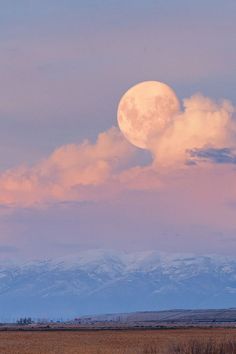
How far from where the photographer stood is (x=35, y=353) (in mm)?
68375

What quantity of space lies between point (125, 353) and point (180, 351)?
7.21 metres

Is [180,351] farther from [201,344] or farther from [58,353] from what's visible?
[58,353]

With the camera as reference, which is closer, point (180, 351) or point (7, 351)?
point (180, 351)

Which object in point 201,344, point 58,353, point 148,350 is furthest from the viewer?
point 58,353

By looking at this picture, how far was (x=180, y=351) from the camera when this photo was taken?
58469 millimetres

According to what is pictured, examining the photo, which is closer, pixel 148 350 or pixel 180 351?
pixel 180 351

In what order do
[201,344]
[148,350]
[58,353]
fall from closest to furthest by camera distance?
[201,344]
[148,350]
[58,353]

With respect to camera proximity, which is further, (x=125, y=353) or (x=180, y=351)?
(x=125, y=353)

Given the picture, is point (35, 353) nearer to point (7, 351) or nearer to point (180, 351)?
point (7, 351)

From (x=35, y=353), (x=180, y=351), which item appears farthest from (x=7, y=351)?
(x=180, y=351)

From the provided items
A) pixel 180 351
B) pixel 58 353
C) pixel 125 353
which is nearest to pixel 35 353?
pixel 58 353

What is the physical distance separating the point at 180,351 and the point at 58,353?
40.8 ft

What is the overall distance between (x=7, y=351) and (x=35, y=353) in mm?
3296

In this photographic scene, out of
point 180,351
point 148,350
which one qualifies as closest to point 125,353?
point 148,350
